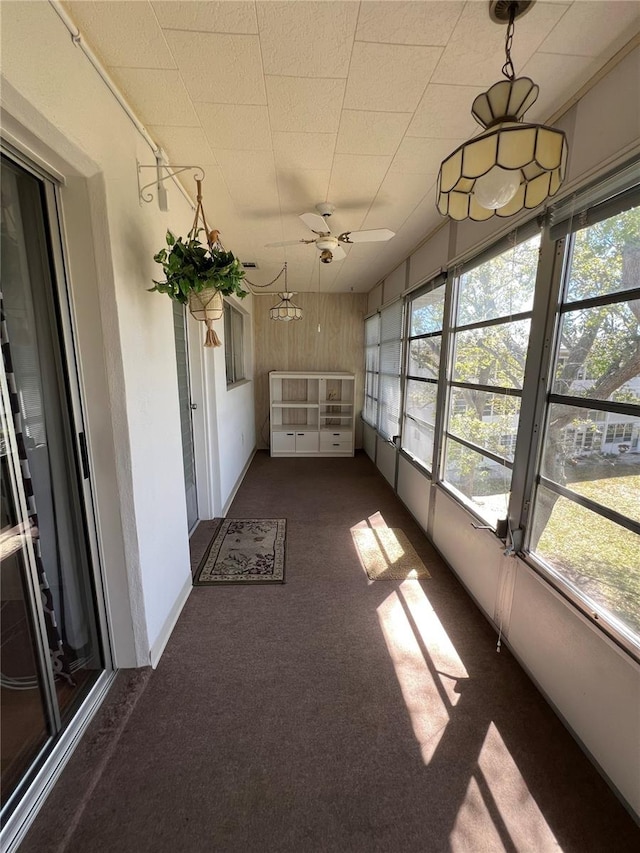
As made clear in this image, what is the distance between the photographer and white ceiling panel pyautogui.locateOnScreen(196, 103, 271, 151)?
1.58 meters

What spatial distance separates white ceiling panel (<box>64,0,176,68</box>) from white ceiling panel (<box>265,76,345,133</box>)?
16.7 inches

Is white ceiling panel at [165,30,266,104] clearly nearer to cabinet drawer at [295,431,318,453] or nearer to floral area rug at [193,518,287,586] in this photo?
floral area rug at [193,518,287,586]

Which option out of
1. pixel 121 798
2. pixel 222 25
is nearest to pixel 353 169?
pixel 222 25

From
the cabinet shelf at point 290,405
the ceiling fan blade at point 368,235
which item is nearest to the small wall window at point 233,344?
the cabinet shelf at point 290,405

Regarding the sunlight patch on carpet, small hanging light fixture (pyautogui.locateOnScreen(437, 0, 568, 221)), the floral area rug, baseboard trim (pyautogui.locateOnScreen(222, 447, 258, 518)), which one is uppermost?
small hanging light fixture (pyautogui.locateOnScreen(437, 0, 568, 221))

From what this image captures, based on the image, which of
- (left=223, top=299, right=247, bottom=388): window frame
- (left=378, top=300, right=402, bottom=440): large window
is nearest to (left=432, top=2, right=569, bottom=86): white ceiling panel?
(left=378, top=300, right=402, bottom=440): large window

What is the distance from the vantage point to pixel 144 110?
1588 mm

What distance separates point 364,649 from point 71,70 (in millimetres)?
2843

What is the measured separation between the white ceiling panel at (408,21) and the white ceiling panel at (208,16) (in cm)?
39

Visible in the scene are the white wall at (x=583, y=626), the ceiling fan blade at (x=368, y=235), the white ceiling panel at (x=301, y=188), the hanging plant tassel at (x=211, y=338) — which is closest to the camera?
the white wall at (x=583, y=626)

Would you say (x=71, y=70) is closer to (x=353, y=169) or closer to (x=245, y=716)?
(x=353, y=169)

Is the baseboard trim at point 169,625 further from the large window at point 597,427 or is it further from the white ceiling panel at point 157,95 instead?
the white ceiling panel at point 157,95

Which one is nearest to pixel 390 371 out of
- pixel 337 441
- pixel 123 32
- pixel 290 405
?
pixel 337 441

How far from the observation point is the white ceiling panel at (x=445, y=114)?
1.48m
